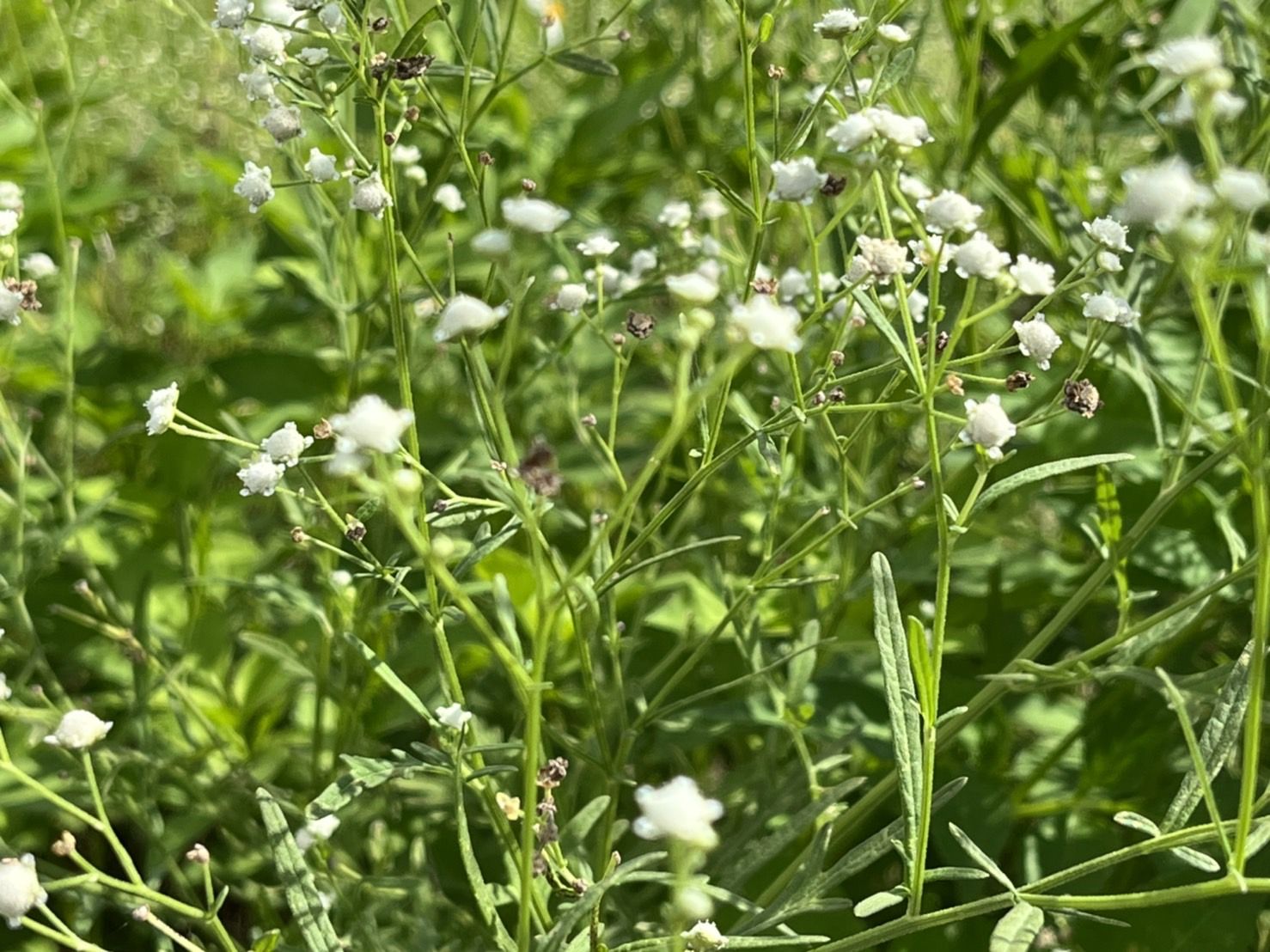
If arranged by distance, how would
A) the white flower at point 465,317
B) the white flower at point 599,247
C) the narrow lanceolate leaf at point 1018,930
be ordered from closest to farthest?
the white flower at point 465,317 < the narrow lanceolate leaf at point 1018,930 < the white flower at point 599,247

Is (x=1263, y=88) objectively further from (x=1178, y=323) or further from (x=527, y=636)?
(x=527, y=636)

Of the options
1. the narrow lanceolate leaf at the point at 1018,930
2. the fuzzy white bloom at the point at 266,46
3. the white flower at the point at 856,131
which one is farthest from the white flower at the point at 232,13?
the narrow lanceolate leaf at the point at 1018,930

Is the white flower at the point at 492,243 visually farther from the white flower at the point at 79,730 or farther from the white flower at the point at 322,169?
the white flower at the point at 79,730

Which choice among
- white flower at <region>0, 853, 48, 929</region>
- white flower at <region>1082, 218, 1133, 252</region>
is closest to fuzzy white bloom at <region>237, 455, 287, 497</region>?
white flower at <region>0, 853, 48, 929</region>

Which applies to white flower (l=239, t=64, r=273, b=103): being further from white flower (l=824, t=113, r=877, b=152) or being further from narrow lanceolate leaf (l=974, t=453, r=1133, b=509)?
narrow lanceolate leaf (l=974, t=453, r=1133, b=509)

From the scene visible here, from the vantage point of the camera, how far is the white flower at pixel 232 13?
933mm

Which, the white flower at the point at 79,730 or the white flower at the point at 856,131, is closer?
the white flower at the point at 856,131

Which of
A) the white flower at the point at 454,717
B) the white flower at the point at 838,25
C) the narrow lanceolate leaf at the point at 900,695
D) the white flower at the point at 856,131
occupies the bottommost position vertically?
the white flower at the point at 454,717

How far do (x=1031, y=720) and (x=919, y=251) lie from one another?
0.80 m

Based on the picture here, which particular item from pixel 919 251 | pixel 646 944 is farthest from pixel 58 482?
pixel 919 251

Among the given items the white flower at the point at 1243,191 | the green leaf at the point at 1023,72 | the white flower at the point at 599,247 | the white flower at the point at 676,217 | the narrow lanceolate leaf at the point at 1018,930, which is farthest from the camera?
the green leaf at the point at 1023,72

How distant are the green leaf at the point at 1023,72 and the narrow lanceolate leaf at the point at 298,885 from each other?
1.09m

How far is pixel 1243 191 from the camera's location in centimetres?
60

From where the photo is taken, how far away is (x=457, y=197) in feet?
3.93
